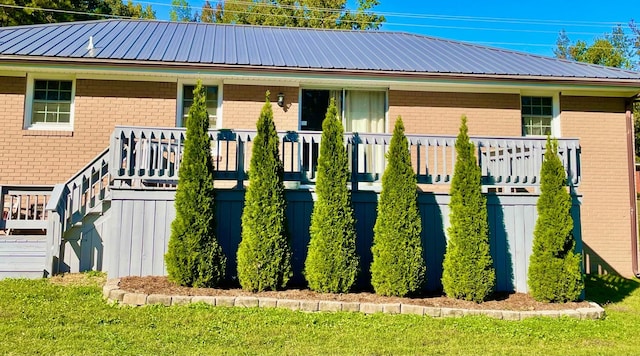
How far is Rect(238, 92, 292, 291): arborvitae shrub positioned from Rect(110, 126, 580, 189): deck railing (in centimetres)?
50

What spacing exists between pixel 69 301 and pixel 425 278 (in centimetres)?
443

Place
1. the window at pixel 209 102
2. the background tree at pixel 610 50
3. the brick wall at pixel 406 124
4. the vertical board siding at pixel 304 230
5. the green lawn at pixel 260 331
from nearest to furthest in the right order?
1. the green lawn at pixel 260 331
2. the vertical board siding at pixel 304 230
3. the brick wall at pixel 406 124
4. the window at pixel 209 102
5. the background tree at pixel 610 50

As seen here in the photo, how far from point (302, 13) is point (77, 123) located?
23.5m

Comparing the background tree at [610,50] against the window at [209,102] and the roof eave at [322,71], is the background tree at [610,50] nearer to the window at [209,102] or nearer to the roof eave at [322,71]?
the roof eave at [322,71]

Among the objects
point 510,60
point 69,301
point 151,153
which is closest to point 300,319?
point 69,301

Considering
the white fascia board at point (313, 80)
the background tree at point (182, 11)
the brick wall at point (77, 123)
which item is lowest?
the brick wall at point (77, 123)

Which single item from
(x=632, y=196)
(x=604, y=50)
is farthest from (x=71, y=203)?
(x=604, y=50)

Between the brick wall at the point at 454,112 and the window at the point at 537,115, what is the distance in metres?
0.34

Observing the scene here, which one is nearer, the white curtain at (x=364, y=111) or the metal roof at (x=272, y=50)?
the metal roof at (x=272, y=50)

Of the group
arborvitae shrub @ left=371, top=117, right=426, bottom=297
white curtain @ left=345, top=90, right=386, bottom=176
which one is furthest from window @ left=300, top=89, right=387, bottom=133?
arborvitae shrub @ left=371, top=117, right=426, bottom=297

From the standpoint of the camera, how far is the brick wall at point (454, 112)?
9.37m

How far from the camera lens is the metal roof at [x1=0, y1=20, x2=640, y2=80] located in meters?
8.77

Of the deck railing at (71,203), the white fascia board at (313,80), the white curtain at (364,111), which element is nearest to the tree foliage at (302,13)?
the white curtain at (364,111)

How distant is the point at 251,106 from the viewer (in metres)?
9.06
